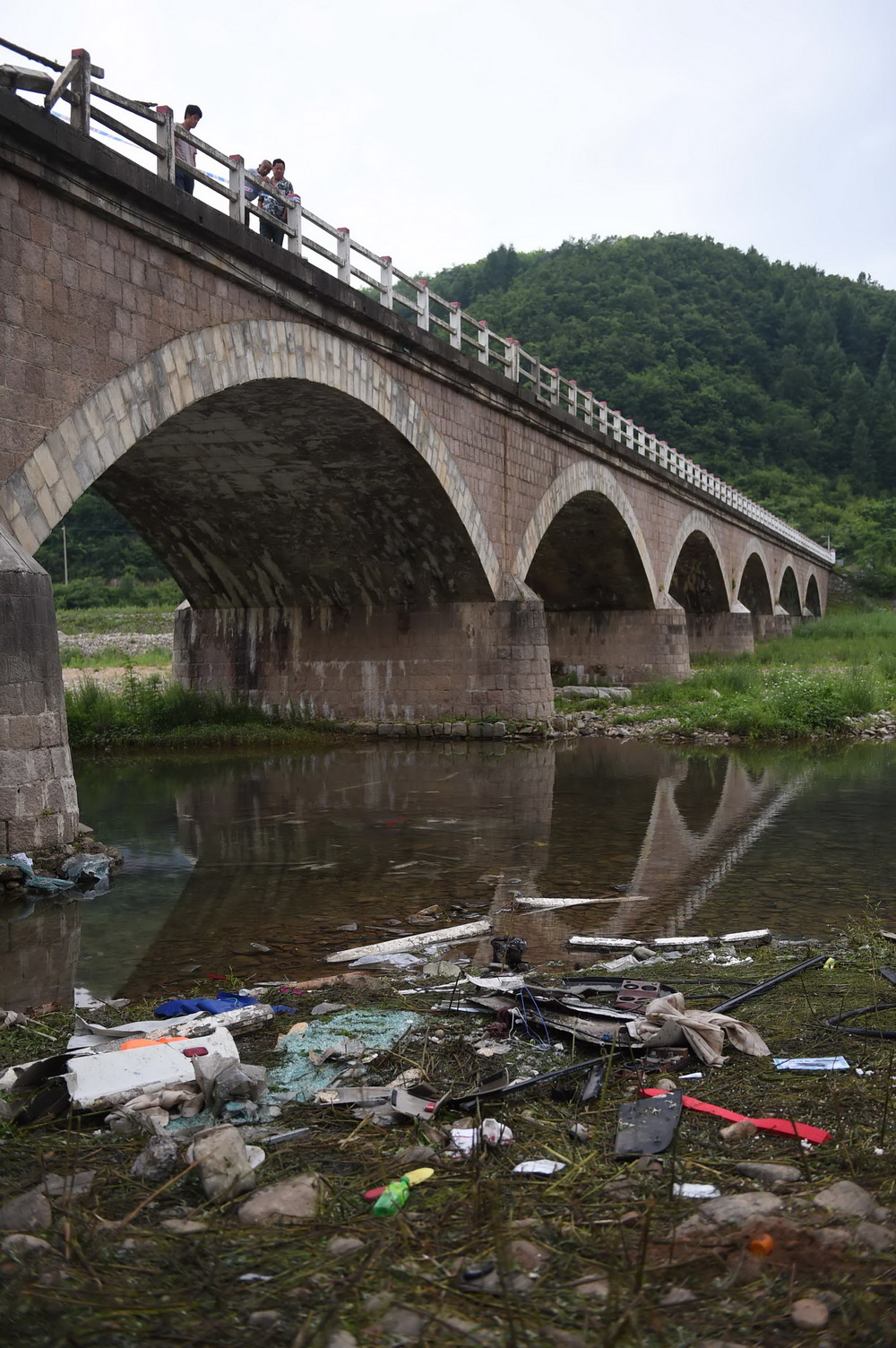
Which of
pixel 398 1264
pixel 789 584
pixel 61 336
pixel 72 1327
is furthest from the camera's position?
pixel 789 584

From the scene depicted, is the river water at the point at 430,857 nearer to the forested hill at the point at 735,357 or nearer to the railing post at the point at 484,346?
the railing post at the point at 484,346

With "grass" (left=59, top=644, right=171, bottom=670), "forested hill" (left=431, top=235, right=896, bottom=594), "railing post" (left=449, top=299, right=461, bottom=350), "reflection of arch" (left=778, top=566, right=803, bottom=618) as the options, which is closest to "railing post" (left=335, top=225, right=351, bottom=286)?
"railing post" (left=449, top=299, right=461, bottom=350)

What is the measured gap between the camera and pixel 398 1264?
104 inches

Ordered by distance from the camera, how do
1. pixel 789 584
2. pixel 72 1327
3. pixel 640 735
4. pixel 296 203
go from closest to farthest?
pixel 72 1327
pixel 296 203
pixel 640 735
pixel 789 584

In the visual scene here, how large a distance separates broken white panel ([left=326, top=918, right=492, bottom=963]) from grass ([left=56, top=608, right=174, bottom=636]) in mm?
42136

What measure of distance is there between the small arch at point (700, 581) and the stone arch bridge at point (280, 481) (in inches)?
277

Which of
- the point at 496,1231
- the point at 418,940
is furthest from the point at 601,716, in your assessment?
the point at 496,1231

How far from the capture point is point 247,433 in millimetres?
16328

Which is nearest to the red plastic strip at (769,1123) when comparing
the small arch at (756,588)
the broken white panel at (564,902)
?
the broken white panel at (564,902)

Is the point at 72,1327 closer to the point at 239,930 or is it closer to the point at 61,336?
the point at 239,930

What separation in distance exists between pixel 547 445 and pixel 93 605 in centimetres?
4158

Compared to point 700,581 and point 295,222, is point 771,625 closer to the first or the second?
point 700,581

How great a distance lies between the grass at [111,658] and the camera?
125 feet

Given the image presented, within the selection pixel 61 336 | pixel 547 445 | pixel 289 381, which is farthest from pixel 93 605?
pixel 61 336
